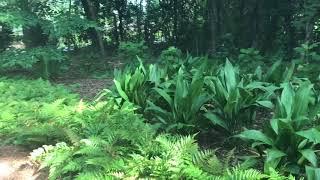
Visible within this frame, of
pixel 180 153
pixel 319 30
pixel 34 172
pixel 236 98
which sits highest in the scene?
pixel 319 30

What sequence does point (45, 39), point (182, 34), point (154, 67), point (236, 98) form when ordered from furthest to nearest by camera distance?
point (182, 34) → point (45, 39) → point (154, 67) → point (236, 98)

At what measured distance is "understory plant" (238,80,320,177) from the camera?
12.6ft

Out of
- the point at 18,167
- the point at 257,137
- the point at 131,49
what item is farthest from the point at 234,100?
the point at 131,49

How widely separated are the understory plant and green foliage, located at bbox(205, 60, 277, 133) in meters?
0.41

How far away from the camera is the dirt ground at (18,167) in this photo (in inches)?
177

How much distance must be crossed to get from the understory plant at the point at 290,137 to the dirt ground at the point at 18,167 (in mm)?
2019

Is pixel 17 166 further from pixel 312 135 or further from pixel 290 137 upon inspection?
pixel 312 135

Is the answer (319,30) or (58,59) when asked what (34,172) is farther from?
(319,30)

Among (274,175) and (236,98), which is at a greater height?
(236,98)

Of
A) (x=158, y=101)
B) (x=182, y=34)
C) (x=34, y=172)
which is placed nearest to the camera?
(x=34, y=172)

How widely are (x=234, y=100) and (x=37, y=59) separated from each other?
5.97 m

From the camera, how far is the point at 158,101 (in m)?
5.77

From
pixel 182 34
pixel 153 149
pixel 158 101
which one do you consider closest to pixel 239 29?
A: pixel 182 34

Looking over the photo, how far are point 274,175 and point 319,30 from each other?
25.9 feet
